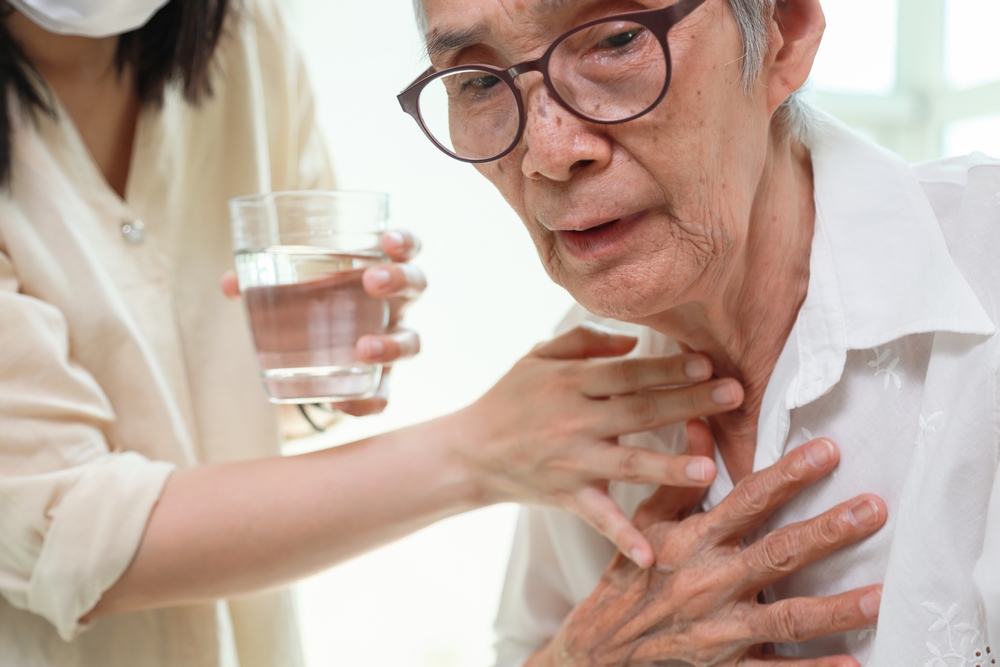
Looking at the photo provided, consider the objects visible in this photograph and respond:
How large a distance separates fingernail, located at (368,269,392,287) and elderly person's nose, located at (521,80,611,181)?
36 cm

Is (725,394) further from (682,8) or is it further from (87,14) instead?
(87,14)

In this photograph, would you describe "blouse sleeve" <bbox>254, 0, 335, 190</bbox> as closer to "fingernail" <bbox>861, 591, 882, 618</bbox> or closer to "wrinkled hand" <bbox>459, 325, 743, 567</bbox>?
"wrinkled hand" <bbox>459, 325, 743, 567</bbox>

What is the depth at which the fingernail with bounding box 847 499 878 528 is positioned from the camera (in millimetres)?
930

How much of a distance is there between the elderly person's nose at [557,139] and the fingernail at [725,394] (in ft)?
1.11

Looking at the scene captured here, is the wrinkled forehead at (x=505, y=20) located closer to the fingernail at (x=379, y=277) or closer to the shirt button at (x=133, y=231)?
the fingernail at (x=379, y=277)

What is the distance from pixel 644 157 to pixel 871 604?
1.71 feet

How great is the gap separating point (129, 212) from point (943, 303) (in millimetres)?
1126

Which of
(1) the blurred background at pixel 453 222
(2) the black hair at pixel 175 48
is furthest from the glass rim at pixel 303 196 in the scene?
(1) the blurred background at pixel 453 222

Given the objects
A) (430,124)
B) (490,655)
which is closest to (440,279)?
(490,655)

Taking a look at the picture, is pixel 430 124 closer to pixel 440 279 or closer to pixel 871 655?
pixel 871 655

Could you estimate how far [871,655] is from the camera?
37.9 inches

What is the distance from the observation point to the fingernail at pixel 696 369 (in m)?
1.07

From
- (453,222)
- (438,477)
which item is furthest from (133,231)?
(453,222)

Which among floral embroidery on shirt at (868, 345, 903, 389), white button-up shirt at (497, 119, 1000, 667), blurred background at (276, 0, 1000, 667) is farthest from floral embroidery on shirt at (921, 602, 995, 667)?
blurred background at (276, 0, 1000, 667)
